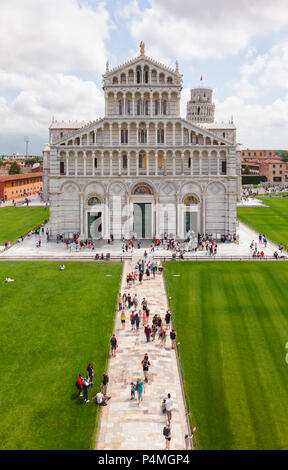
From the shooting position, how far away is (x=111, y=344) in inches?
883

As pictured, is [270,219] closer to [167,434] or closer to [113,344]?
[113,344]

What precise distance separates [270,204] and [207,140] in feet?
161

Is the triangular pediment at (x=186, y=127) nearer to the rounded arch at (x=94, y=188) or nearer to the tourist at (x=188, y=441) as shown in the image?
the rounded arch at (x=94, y=188)

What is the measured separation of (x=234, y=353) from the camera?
21.9 m

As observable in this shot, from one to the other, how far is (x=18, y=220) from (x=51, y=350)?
171 feet

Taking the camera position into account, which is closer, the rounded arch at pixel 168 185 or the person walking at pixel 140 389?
the person walking at pixel 140 389

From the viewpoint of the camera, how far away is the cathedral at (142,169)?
5138 cm

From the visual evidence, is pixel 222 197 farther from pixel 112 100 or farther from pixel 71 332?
pixel 71 332

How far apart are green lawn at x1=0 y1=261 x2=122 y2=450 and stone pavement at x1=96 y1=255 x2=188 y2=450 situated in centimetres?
77

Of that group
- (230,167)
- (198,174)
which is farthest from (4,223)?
(230,167)

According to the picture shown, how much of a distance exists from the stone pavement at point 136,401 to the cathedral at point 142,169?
2804cm

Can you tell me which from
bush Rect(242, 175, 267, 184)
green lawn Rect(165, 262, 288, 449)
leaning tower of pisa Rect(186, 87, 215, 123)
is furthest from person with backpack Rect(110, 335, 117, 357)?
bush Rect(242, 175, 267, 184)

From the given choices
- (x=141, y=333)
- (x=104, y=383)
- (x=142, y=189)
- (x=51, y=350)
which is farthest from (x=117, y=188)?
(x=104, y=383)

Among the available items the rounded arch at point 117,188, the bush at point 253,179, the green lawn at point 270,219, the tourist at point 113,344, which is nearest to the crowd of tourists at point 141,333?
the tourist at point 113,344
